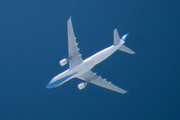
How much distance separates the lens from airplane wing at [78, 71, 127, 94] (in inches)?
1521

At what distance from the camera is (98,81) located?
39.4m

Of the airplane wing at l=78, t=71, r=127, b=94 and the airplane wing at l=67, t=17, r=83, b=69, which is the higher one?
the airplane wing at l=67, t=17, r=83, b=69

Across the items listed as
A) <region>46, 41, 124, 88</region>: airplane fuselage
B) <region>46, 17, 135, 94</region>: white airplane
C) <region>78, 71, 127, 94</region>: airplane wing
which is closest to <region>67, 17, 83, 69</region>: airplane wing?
<region>46, 17, 135, 94</region>: white airplane

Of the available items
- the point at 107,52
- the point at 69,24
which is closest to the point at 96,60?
the point at 107,52

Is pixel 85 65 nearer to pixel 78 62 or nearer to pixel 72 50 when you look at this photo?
pixel 78 62

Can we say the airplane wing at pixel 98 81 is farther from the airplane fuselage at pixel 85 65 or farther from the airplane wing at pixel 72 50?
the airplane wing at pixel 72 50

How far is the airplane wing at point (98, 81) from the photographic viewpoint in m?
38.6

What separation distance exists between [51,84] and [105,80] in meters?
8.97

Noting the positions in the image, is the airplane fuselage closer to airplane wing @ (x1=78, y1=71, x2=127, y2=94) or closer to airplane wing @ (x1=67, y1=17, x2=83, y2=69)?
airplane wing @ (x1=67, y1=17, x2=83, y2=69)

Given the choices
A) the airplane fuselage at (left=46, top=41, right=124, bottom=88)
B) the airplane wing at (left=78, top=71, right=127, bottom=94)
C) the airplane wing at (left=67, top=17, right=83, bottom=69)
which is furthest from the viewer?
the airplane wing at (left=78, top=71, right=127, bottom=94)

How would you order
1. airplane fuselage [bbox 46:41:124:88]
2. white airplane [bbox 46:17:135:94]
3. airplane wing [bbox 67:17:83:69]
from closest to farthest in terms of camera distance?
airplane wing [bbox 67:17:83:69] < white airplane [bbox 46:17:135:94] < airplane fuselage [bbox 46:41:124:88]

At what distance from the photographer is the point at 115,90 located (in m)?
39.9

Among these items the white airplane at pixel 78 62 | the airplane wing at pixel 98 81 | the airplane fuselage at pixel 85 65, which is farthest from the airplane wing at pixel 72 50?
the airplane wing at pixel 98 81

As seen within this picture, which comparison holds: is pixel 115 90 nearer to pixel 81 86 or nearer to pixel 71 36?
pixel 81 86
